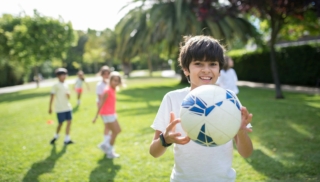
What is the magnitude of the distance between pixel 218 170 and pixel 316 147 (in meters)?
4.35

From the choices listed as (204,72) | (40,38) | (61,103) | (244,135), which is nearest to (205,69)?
(204,72)

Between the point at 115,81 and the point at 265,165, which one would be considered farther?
the point at 115,81

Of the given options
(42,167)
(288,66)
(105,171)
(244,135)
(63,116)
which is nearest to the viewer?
(244,135)

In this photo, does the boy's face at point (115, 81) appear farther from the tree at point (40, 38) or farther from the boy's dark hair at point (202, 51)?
the tree at point (40, 38)

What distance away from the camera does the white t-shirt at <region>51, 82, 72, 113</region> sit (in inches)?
287

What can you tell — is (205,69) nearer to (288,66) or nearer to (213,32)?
(288,66)

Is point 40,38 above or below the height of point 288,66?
above

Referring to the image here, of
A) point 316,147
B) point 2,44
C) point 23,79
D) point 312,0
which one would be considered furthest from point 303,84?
point 23,79

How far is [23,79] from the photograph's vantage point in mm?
41500

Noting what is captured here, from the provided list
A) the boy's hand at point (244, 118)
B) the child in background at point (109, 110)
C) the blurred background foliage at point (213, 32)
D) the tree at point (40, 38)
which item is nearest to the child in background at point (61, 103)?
the child in background at point (109, 110)

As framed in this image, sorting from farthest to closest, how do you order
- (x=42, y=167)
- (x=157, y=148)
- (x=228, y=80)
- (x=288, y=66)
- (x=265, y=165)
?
(x=288, y=66), (x=228, y=80), (x=42, y=167), (x=265, y=165), (x=157, y=148)

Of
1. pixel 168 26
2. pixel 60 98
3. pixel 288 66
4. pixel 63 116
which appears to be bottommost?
pixel 288 66

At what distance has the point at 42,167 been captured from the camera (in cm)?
539

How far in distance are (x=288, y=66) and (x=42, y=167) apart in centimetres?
1658
